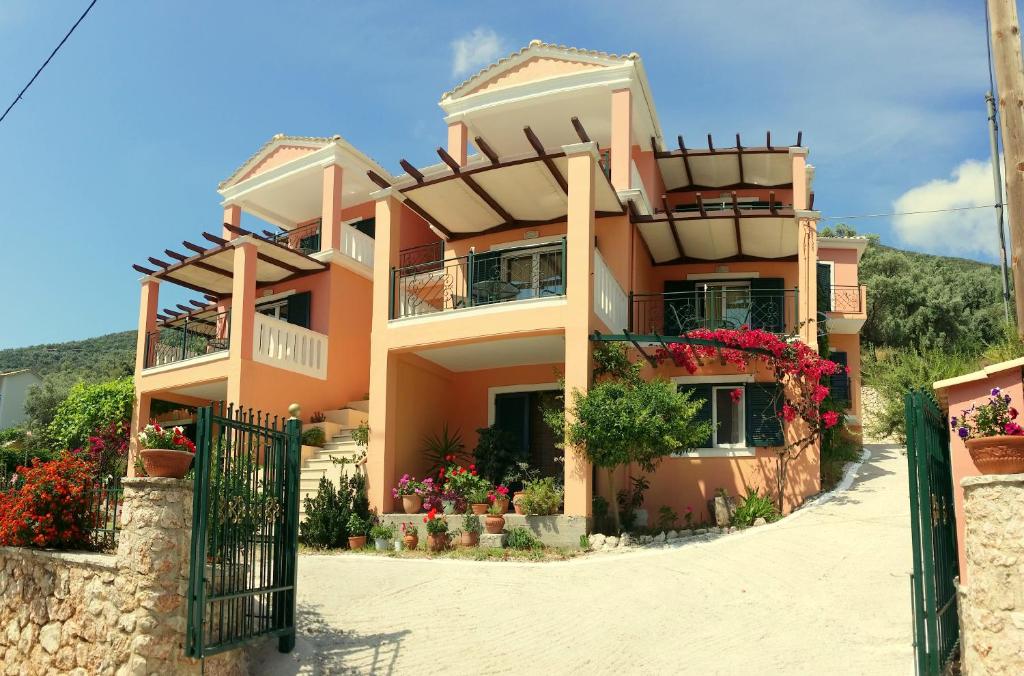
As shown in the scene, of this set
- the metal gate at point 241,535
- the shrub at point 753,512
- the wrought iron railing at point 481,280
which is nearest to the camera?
the metal gate at point 241,535

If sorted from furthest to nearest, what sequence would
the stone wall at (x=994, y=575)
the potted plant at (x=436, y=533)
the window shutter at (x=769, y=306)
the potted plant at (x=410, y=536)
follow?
1. the window shutter at (x=769, y=306)
2. the potted plant at (x=410, y=536)
3. the potted plant at (x=436, y=533)
4. the stone wall at (x=994, y=575)

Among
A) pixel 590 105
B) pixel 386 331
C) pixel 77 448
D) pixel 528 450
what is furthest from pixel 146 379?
pixel 590 105

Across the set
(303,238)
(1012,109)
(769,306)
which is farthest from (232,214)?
(1012,109)

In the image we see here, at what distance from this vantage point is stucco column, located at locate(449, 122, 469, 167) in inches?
779

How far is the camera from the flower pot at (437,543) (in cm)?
1448

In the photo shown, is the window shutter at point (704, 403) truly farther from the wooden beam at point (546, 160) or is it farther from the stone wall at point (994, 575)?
the stone wall at point (994, 575)

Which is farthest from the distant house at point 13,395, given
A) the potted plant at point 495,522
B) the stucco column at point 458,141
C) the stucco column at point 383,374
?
the potted plant at point 495,522

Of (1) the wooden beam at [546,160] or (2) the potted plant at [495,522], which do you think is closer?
(2) the potted plant at [495,522]

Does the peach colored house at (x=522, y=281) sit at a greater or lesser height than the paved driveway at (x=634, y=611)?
greater

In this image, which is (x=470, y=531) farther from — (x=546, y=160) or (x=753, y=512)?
(x=546, y=160)

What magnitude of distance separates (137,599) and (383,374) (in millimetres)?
9004

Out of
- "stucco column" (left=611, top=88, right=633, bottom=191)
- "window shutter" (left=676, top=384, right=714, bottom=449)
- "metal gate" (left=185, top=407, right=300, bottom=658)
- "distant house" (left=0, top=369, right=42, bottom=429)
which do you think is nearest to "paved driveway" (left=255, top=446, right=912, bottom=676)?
"metal gate" (left=185, top=407, right=300, bottom=658)

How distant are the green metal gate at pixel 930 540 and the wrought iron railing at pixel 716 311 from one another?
10487mm

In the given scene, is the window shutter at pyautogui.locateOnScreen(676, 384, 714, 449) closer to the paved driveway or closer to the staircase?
the paved driveway
